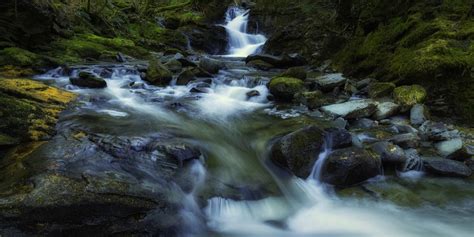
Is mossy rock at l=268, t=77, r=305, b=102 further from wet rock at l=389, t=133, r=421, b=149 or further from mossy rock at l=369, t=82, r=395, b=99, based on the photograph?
wet rock at l=389, t=133, r=421, b=149

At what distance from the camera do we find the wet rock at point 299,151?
5617mm

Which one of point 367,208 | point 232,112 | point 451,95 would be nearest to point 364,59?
point 451,95

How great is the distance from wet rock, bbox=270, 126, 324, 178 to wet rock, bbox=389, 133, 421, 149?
1.34 meters

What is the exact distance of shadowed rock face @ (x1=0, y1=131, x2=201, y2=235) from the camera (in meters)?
3.48

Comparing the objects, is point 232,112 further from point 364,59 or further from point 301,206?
point 364,59

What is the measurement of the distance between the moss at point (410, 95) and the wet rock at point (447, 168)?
2171 millimetres

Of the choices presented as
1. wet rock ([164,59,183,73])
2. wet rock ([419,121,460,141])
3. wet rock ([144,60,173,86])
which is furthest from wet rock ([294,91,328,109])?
wet rock ([164,59,183,73])

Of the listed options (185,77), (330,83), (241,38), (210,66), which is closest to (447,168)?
(330,83)

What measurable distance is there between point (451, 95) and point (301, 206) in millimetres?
4453

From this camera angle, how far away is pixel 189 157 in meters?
5.20

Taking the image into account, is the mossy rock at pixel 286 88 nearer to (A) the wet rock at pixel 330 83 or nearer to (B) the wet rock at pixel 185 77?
(A) the wet rock at pixel 330 83

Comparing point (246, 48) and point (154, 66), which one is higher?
point (246, 48)

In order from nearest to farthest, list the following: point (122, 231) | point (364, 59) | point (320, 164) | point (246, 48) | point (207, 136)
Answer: point (122, 231)
point (320, 164)
point (207, 136)
point (364, 59)
point (246, 48)

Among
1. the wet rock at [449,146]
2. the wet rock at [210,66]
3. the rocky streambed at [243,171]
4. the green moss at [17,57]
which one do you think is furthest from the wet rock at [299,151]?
the green moss at [17,57]
